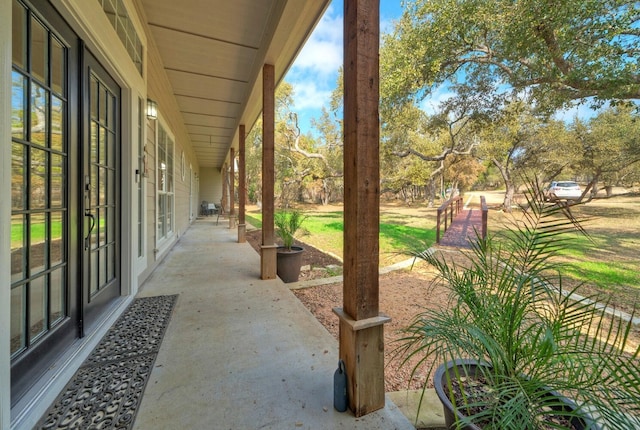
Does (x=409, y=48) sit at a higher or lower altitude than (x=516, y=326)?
higher

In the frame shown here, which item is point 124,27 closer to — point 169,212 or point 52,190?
point 52,190

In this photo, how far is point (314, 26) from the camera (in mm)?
2822

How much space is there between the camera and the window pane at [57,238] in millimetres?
1725

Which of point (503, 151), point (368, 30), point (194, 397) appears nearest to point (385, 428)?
point (194, 397)

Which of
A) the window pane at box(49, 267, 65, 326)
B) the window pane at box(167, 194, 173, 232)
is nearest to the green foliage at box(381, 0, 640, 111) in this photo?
the window pane at box(167, 194, 173, 232)

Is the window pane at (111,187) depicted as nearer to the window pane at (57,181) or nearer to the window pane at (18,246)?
the window pane at (57,181)

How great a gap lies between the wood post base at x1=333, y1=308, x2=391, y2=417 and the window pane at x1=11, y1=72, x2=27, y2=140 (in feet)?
6.17

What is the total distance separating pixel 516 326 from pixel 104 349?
2.55m

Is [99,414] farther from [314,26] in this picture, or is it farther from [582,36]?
[582,36]

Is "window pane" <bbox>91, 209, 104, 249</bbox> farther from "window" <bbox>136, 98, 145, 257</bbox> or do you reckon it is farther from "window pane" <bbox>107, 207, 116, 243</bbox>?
"window" <bbox>136, 98, 145, 257</bbox>

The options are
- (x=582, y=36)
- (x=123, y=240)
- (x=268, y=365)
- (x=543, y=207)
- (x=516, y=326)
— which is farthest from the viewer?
(x=582, y=36)

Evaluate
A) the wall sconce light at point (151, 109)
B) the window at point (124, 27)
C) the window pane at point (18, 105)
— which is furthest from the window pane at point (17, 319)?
the wall sconce light at point (151, 109)

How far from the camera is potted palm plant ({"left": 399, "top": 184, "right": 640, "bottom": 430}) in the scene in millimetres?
943

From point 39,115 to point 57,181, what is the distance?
0.40m
